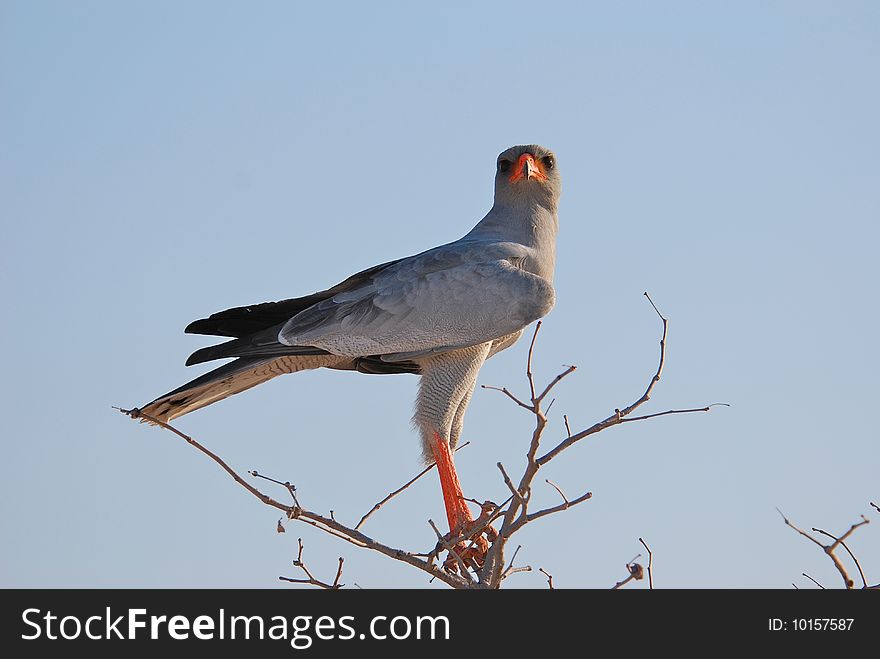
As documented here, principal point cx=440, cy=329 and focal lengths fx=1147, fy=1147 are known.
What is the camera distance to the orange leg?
272 inches

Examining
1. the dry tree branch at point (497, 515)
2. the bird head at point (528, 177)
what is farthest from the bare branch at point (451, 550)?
the bird head at point (528, 177)

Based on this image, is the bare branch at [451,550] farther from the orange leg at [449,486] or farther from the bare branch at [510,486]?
the orange leg at [449,486]

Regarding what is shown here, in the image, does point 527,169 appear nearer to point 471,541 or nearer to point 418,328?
point 418,328

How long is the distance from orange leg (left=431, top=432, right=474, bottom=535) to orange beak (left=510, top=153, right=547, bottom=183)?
1.93 meters

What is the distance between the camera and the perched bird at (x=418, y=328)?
277 inches

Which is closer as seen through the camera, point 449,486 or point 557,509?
point 557,509

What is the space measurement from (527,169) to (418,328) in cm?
147

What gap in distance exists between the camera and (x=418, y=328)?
711 cm

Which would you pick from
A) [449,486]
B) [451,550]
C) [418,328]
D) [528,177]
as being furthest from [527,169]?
[451,550]

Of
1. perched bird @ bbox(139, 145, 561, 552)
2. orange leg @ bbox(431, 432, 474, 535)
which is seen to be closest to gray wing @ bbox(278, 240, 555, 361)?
perched bird @ bbox(139, 145, 561, 552)

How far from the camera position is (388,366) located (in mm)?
7590

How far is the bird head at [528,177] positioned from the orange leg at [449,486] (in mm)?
1857
